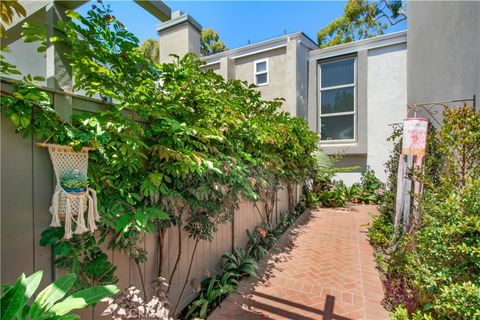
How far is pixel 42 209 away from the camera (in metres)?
1.67

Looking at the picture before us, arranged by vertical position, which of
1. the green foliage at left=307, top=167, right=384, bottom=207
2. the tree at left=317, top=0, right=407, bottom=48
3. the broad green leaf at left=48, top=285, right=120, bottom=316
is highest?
the tree at left=317, top=0, right=407, bottom=48

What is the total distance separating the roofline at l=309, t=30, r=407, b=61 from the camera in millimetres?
9578

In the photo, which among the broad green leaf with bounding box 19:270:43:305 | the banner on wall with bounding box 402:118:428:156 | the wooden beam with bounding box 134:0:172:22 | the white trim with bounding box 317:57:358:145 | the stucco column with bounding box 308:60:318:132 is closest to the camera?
the broad green leaf with bounding box 19:270:43:305

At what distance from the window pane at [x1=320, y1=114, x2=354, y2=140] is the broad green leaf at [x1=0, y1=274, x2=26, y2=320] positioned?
36.9ft

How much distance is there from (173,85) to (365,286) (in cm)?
384

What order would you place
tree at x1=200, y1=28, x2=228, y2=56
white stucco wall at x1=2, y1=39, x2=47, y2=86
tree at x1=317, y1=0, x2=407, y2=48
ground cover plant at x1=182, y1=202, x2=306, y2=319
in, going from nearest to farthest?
ground cover plant at x1=182, y1=202, x2=306, y2=319, white stucco wall at x1=2, y1=39, x2=47, y2=86, tree at x1=317, y1=0, x2=407, y2=48, tree at x1=200, y1=28, x2=228, y2=56

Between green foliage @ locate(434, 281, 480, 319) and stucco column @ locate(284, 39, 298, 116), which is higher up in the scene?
stucco column @ locate(284, 39, 298, 116)

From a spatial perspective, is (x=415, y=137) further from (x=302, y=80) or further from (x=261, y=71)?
(x=261, y=71)

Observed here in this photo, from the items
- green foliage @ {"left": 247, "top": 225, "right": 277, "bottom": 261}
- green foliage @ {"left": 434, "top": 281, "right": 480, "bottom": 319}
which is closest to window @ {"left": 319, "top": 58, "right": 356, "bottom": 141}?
green foliage @ {"left": 247, "top": 225, "right": 277, "bottom": 261}

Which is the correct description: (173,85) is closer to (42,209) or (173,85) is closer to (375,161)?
(42,209)

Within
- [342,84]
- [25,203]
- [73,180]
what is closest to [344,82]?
[342,84]

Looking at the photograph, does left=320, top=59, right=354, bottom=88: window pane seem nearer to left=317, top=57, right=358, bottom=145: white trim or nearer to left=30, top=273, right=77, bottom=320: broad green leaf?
left=317, top=57, right=358, bottom=145: white trim

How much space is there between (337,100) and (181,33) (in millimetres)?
8515

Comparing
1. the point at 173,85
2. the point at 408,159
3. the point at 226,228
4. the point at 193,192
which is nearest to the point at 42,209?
the point at 193,192
